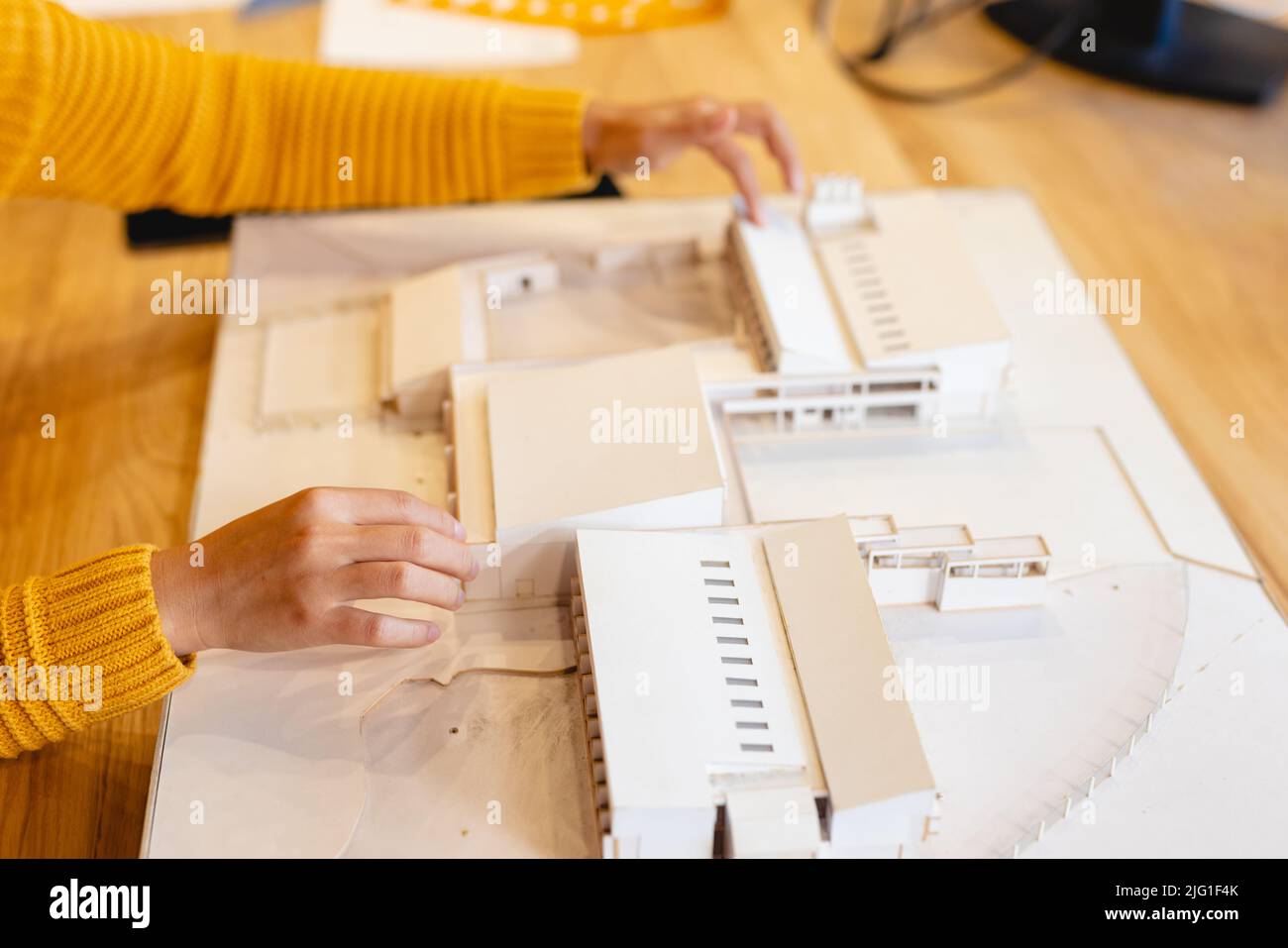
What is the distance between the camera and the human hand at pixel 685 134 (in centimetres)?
113

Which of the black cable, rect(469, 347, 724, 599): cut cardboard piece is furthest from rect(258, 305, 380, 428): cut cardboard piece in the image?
the black cable

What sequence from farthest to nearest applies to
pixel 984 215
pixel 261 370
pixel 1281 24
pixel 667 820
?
1. pixel 1281 24
2. pixel 984 215
3. pixel 261 370
4. pixel 667 820

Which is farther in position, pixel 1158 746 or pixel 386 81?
pixel 386 81

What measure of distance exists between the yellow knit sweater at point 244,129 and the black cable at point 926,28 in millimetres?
570

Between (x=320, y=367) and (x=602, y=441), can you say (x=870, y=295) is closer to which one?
(x=602, y=441)

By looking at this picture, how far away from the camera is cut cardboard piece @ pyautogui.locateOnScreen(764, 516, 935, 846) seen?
662mm

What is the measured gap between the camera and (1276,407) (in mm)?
1075

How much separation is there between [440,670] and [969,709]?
335 mm

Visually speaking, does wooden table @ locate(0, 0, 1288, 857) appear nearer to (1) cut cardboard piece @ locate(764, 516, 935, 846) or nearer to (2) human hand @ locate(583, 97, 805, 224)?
(2) human hand @ locate(583, 97, 805, 224)

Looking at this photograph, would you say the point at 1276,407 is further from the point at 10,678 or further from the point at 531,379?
the point at 10,678

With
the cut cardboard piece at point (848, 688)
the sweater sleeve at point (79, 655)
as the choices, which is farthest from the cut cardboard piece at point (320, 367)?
the cut cardboard piece at point (848, 688)

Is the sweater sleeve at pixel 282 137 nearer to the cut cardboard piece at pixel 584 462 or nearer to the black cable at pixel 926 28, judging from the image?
the cut cardboard piece at pixel 584 462

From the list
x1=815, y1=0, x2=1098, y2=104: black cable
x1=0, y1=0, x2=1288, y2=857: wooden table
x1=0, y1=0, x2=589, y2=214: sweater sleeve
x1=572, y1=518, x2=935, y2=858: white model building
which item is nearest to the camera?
x1=572, y1=518, x2=935, y2=858: white model building

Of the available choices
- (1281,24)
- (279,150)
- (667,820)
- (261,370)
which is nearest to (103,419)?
(261,370)
